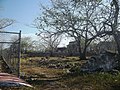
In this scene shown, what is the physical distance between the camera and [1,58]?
1838cm

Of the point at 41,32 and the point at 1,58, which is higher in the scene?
the point at 41,32

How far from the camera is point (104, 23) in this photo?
47.9ft

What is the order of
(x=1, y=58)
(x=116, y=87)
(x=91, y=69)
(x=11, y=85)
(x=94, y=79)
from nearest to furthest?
(x=11, y=85), (x=116, y=87), (x=94, y=79), (x=91, y=69), (x=1, y=58)

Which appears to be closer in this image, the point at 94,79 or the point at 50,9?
the point at 94,79

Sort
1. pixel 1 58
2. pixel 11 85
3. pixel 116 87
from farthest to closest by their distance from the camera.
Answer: pixel 1 58, pixel 116 87, pixel 11 85

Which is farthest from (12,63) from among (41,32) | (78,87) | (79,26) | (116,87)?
(116,87)

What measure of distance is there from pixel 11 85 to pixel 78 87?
2.57 m

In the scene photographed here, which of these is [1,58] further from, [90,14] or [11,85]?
[11,85]

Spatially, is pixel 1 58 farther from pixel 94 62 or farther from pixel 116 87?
→ pixel 116 87

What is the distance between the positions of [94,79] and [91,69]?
3.43 m

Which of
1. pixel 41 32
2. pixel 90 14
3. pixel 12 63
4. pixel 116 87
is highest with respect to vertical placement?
pixel 90 14

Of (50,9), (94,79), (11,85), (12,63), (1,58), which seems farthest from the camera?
(1,58)

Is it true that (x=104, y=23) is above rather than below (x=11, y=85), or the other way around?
above

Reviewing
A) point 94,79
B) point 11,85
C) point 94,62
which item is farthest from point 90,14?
point 11,85
